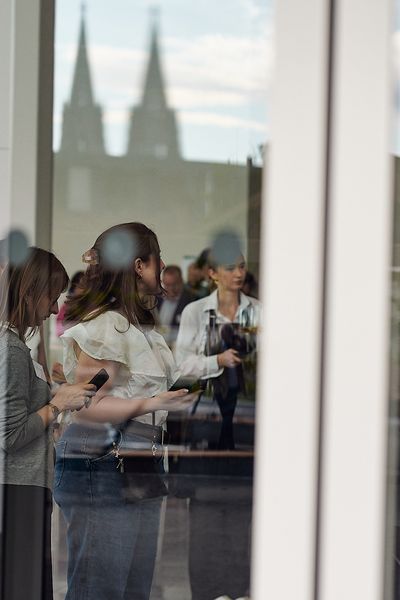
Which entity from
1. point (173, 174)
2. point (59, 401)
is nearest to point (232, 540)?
point (59, 401)

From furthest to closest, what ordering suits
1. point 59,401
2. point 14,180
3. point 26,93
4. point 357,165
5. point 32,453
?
point 26,93 → point 14,180 → point 59,401 → point 32,453 → point 357,165

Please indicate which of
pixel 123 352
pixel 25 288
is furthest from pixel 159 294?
pixel 25 288

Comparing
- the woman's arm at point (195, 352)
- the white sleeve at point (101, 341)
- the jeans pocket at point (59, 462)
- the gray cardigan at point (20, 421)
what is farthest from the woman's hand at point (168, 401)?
the woman's arm at point (195, 352)

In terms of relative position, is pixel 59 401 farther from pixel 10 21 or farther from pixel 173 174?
pixel 173 174

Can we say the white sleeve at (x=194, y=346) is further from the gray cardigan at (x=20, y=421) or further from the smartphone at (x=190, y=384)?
the gray cardigan at (x=20, y=421)

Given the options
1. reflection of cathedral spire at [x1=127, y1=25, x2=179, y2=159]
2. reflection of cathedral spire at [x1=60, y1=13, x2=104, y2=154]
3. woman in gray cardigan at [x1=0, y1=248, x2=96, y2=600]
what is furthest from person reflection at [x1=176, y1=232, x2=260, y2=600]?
reflection of cathedral spire at [x1=127, y1=25, x2=179, y2=159]

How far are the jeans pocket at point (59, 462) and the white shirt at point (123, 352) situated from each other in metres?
0.16

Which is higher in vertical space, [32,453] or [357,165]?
[357,165]

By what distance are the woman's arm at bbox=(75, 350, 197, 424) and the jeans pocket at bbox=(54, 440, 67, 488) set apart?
0.07 meters

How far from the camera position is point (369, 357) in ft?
2.15

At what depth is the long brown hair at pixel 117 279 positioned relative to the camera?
1.95 m

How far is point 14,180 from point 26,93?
1.38 ft

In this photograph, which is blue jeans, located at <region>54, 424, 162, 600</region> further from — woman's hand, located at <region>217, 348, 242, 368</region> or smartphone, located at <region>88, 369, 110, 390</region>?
woman's hand, located at <region>217, 348, 242, 368</region>

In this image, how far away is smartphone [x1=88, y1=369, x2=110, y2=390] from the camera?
1.91 metres
